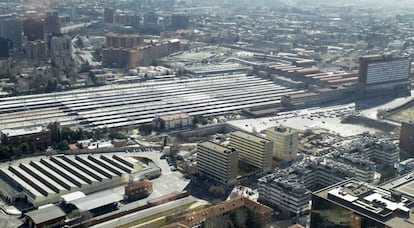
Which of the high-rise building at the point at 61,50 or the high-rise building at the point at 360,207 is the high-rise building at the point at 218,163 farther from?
the high-rise building at the point at 61,50

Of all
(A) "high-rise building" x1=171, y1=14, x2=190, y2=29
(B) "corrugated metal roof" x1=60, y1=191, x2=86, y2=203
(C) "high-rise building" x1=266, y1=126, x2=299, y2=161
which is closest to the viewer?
(B) "corrugated metal roof" x1=60, y1=191, x2=86, y2=203

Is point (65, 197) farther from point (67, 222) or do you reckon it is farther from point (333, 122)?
point (333, 122)

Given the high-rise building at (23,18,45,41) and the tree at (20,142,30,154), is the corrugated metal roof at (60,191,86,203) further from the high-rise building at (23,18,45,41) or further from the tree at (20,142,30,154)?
the high-rise building at (23,18,45,41)

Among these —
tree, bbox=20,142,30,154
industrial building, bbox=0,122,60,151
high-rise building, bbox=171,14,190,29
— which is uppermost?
high-rise building, bbox=171,14,190,29

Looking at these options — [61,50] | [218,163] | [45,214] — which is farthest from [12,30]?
[45,214]

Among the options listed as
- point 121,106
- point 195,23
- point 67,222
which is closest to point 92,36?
point 195,23

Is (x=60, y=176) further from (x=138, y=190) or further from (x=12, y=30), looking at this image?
(x=12, y=30)

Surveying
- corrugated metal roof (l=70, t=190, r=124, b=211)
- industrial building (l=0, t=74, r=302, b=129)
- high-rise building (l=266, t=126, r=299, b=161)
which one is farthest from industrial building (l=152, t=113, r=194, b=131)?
corrugated metal roof (l=70, t=190, r=124, b=211)
